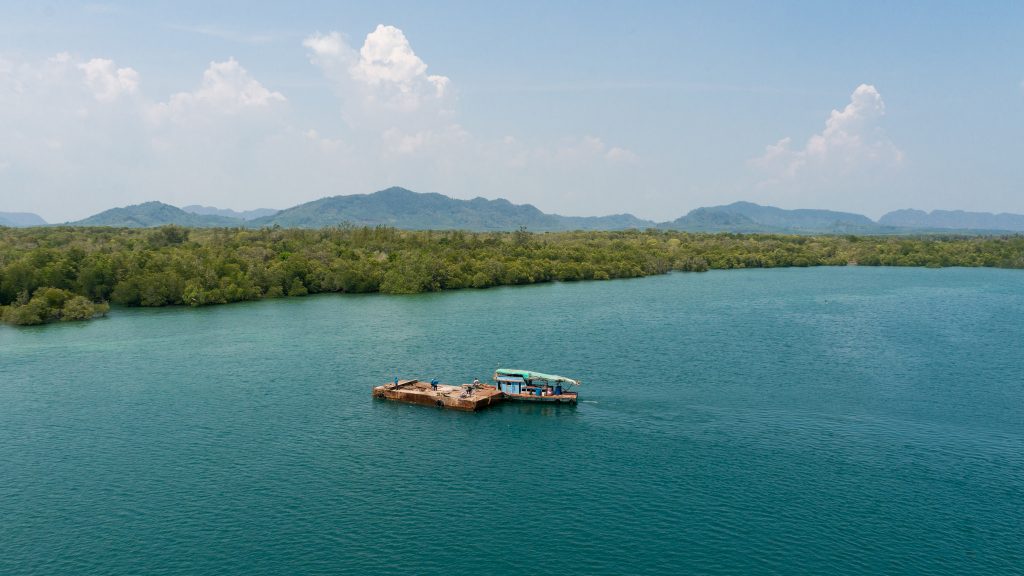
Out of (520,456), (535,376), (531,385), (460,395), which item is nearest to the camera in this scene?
(520,456)

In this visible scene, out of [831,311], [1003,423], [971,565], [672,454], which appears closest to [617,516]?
[672,454]

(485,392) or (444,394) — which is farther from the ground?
(444,394)

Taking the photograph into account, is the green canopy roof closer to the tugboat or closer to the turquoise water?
the tugboat

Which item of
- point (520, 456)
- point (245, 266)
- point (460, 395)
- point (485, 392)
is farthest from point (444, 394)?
point (245, 266)

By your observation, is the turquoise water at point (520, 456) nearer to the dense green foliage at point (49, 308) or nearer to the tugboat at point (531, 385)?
the tugboat at point (531, 385)

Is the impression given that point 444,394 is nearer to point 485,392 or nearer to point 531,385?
point 485,392

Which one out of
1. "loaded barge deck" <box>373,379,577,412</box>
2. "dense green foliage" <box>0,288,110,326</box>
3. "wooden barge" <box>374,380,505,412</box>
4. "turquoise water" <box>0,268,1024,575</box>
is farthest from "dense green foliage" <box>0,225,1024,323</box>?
"loaded barge deck" <box>373,379,577,412</box>

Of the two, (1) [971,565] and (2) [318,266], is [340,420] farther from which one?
(2) [318,266]

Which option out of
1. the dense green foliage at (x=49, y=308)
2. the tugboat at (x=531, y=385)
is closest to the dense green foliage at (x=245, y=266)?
the dense green foliage at (x=49, y=308)
